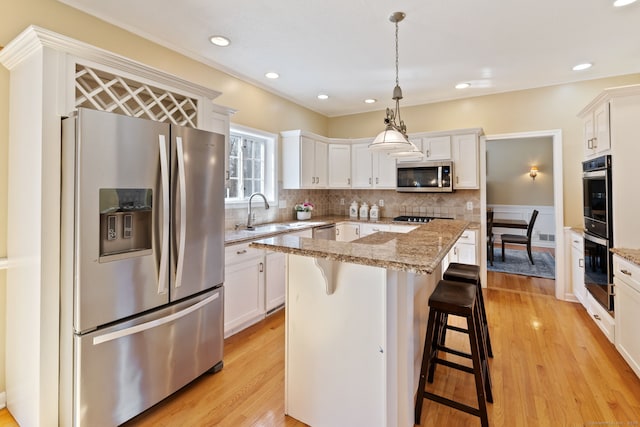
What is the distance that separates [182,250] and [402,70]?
303cm

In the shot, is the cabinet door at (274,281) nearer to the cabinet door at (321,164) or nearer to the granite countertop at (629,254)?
the cabinet door at (321,164)

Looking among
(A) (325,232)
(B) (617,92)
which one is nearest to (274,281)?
(A) (325,232)

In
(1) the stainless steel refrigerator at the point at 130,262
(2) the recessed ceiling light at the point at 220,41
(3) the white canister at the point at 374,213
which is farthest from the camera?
(3) the white canister at the point at 374,213

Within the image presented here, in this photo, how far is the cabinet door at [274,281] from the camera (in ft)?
10.9

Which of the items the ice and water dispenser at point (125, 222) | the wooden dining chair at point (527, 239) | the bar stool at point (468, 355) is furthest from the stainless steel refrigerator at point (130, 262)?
the wooden dining chair at point (527, 239)

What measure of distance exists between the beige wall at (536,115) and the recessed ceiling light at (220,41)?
3005mm

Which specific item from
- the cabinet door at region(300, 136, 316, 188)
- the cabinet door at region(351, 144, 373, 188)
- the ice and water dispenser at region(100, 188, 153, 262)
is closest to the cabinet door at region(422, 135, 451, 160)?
the cabinet door at region(351, 144, 373, 188)

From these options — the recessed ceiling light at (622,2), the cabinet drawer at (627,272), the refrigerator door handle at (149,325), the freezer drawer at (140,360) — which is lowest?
the freezer drawer at (140,360)

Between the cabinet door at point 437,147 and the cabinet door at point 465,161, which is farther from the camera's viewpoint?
the cabinet door at point 437,147

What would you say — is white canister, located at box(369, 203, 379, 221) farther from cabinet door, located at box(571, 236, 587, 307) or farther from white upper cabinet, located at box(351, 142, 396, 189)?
cabinet door, located at box(571, 236, 587, 307)

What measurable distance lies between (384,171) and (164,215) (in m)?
3.60

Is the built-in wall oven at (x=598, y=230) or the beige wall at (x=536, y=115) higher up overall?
the beige wall at (x=536, y=115)

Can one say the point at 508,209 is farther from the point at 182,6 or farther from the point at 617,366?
the point at 182,6

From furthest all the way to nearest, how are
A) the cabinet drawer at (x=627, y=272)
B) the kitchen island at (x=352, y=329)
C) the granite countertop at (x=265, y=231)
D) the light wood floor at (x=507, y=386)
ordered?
the granite countertop at (x=265, y=231), the cabinet drawer at (x=627, y=272), the light wood floor at (x=507, y=386), the kitchen island at (x=352, y=329)
